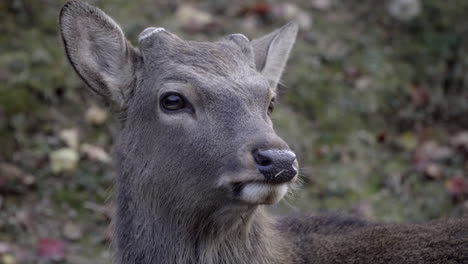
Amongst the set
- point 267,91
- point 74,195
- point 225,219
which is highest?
point 267,91

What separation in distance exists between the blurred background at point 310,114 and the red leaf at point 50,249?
0.04 feet

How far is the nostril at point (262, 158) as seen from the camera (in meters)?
4.08

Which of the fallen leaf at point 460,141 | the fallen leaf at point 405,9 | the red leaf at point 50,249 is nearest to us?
the red leaf at point 50,249

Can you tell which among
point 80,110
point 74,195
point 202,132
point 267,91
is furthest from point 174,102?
point 80,110

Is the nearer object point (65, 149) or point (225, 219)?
point (225, 219)

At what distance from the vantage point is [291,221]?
5.73 meters

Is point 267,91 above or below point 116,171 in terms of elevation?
above

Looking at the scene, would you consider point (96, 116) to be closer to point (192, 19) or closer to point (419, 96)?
point (192, 19)

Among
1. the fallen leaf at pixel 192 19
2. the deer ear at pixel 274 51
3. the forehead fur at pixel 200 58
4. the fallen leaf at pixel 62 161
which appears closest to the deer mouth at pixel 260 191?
the forehead fur at pixel 200 58

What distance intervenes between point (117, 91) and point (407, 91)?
5652mm

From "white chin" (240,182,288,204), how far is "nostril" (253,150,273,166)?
0.39ft

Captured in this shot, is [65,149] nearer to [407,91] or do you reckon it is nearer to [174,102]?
[174,102]

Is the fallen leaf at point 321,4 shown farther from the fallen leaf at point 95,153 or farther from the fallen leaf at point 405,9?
the fallen leaf at point 95,153

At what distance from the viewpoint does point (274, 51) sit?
19.2 feet
